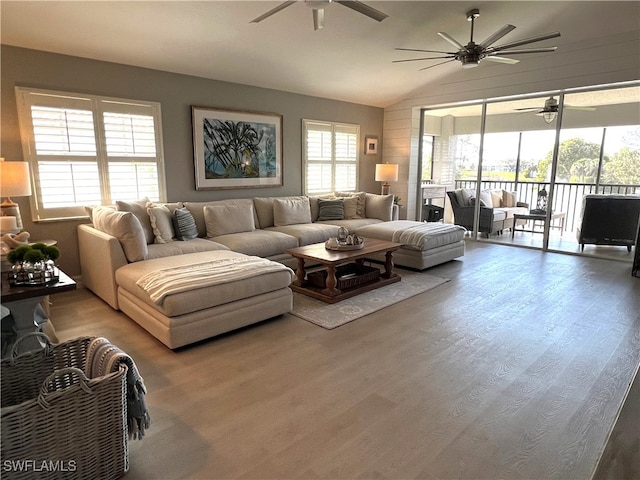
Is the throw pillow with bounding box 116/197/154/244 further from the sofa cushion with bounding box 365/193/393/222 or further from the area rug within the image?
the sofa cushion with bounding box 365/193/393/222

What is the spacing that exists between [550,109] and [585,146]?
74 centimetres

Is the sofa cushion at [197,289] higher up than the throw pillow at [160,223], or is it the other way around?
the throw pillow at [160,223]

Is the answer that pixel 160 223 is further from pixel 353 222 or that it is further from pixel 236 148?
pixel 353 222

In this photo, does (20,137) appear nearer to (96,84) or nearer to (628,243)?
(96,84)

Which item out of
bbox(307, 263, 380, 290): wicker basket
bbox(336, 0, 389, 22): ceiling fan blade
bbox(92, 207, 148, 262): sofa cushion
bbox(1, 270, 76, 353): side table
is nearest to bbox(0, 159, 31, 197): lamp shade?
bbox(92, 207, 148, 262): sofa cushion

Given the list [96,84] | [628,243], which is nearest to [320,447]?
[96,84]

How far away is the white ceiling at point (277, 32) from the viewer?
351 centimetres

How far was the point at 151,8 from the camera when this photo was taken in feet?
11.5

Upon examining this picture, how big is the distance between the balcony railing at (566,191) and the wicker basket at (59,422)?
644cm

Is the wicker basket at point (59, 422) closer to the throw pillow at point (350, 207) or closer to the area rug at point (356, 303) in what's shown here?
the area rug at point (356, 303)

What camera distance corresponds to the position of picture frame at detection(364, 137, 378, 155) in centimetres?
742

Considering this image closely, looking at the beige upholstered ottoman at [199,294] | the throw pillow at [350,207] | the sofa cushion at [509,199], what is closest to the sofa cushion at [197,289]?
the beige upholstered ottoman at [199,294]

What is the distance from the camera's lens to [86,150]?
13.6 ft

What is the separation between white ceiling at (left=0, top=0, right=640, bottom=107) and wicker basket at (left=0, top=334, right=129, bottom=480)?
3060 millimetres
